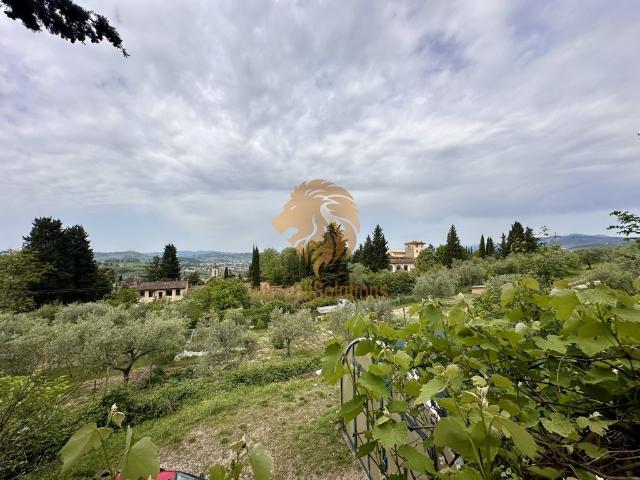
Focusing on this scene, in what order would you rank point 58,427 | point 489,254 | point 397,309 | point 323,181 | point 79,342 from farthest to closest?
point 489,254 < point 397,309 < point 323,181 < point 79,342 < point 58,427

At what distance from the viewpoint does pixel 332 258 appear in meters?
23.4

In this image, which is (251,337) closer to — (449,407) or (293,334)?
(293,334)

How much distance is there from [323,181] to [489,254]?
38.2 m

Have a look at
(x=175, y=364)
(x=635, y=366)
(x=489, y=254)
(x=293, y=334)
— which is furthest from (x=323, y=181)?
(x=489, y=254)

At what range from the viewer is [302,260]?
3366 cm

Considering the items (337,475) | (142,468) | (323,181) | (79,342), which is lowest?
(337,475)

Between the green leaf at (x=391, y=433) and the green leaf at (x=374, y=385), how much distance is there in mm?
73

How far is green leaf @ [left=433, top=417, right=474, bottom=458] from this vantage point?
63 centimetres

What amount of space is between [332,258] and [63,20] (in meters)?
20.7

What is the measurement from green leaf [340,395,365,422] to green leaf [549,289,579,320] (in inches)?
23.4

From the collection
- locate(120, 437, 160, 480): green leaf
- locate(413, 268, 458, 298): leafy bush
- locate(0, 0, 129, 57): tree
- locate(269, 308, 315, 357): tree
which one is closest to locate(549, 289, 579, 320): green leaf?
locate(120, 437, 160, 480): green leaf

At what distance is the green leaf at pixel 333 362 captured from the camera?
930 mm

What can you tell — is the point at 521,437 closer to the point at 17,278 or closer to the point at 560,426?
the point at 560,426

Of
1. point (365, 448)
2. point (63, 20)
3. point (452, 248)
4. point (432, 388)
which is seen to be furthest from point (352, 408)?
point (452, 248)
